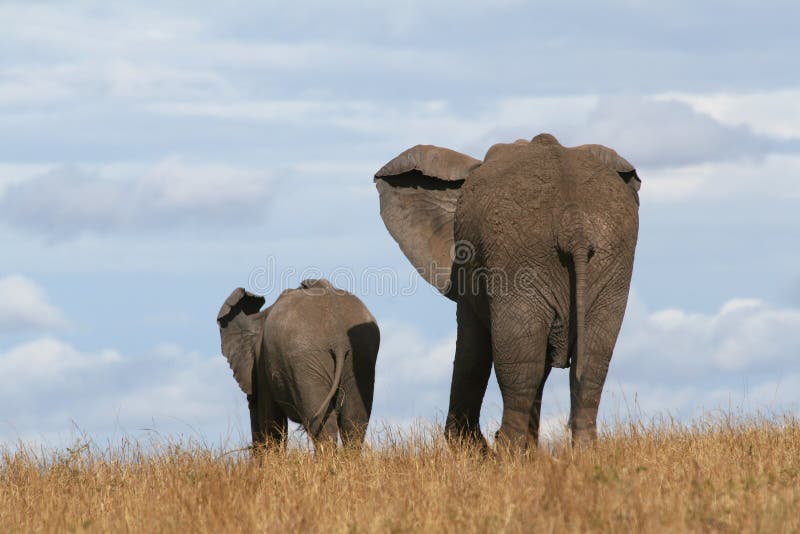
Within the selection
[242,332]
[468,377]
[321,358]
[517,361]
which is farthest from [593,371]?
[242,332]

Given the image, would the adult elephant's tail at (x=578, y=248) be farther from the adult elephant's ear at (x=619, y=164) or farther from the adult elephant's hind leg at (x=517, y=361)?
the adult elephant's ear at (x=619, y=164)

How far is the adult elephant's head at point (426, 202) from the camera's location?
1127 centimetres

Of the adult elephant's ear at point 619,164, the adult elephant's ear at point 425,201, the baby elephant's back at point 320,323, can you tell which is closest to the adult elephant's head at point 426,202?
the adult elephant's ear at point 425,201

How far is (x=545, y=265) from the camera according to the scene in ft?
32.0

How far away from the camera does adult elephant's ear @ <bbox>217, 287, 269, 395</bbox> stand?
15766 millimetres

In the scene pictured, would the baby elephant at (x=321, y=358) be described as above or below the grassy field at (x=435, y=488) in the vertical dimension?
above

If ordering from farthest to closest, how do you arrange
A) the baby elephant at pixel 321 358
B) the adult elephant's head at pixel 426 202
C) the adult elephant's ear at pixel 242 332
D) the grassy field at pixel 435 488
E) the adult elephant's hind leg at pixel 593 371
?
the adult elephant's ear at pixel 242 332, the baby elephant at pixel 321 358, the adult elephant's head at pixel 426 202, the adult elephant's hind leg at pixel 593 371, the grassy field at pixel 435 488

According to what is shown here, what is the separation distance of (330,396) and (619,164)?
4.57 m

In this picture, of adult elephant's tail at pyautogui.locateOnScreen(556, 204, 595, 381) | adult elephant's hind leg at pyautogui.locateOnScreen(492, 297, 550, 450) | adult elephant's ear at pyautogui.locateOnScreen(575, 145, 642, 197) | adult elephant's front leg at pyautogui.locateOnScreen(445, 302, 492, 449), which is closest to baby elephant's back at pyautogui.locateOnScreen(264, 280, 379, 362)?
adult elephant's front leg at pyautogui.locateOnScreen(445, 302, 492, 449)

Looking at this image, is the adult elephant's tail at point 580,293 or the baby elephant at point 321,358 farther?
the baby elephant at point 321,358

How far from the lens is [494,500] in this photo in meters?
7.51

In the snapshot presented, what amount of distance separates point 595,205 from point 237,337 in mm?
7285

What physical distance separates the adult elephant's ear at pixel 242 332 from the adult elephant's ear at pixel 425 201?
181 inches

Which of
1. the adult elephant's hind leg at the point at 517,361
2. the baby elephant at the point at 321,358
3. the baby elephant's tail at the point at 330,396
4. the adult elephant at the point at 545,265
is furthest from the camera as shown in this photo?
the baby elephant at the point at 321,358
